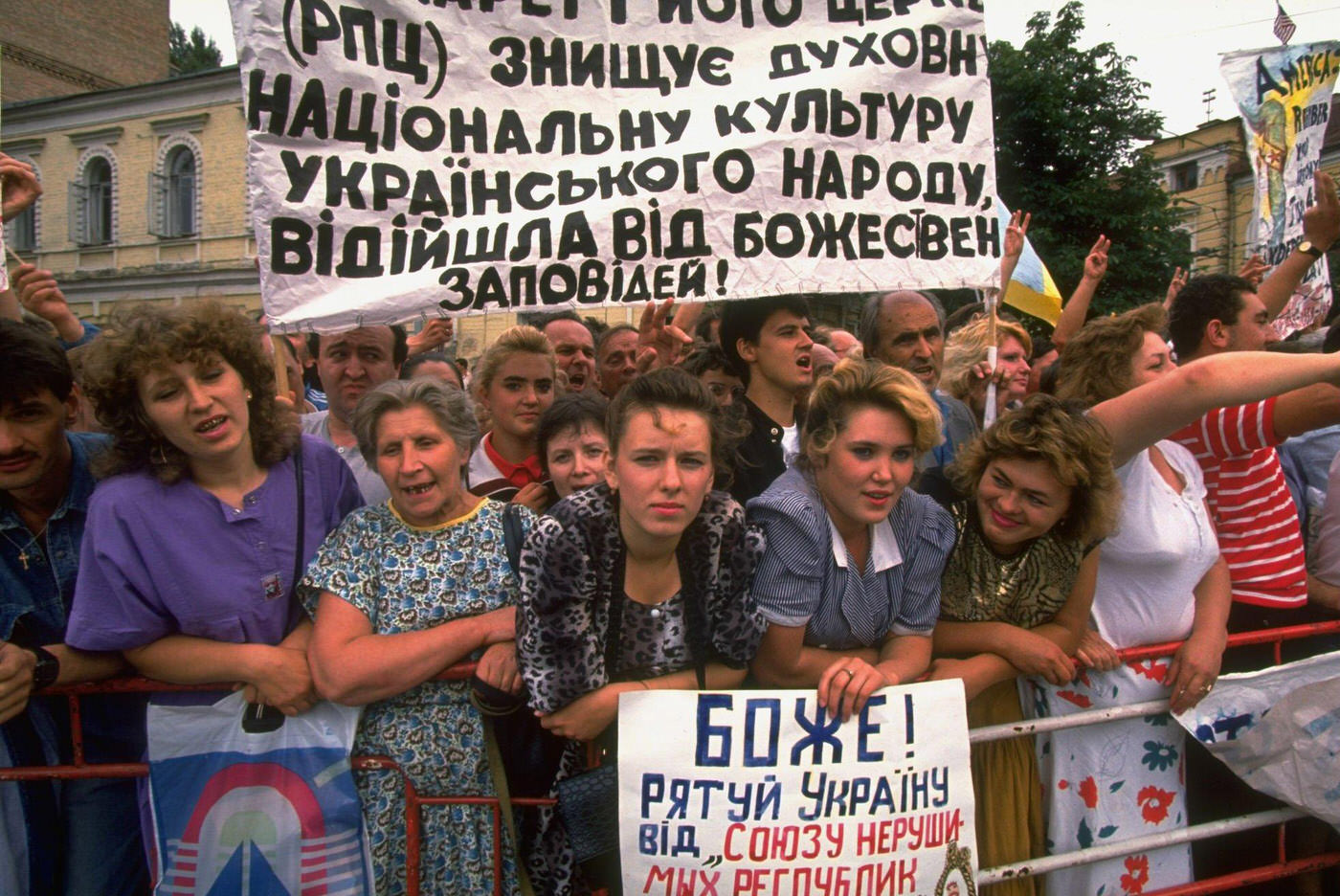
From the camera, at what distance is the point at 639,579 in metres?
2.30

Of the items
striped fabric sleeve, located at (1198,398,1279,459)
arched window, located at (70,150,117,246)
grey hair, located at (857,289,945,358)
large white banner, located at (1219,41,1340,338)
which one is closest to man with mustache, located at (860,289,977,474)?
grey hair, located at (857,289,945,358)

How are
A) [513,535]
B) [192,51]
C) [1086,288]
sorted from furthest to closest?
[192,51] < [1086,288] < [513,535]

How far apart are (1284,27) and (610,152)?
5.43 meters

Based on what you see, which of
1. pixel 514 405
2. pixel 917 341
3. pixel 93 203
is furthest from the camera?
pixel 93 203

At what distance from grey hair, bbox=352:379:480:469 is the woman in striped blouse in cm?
94

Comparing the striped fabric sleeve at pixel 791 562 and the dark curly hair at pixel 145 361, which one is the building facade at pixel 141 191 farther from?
the striped fabric sleeve at pixel 791 562

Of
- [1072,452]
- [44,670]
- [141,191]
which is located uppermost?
[141,191]

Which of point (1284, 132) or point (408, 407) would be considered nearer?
point (408, 407)

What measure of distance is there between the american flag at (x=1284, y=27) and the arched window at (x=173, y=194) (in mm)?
29342

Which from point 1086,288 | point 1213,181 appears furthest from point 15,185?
point 1213,181

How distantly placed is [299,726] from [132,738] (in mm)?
708

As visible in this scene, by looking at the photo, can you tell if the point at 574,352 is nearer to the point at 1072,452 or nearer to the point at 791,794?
the point at 1072,452

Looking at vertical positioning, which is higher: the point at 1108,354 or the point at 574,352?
the point at 574,352

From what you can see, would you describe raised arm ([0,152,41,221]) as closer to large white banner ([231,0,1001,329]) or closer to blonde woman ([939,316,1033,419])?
large white banner ([231,0,1001,329])
